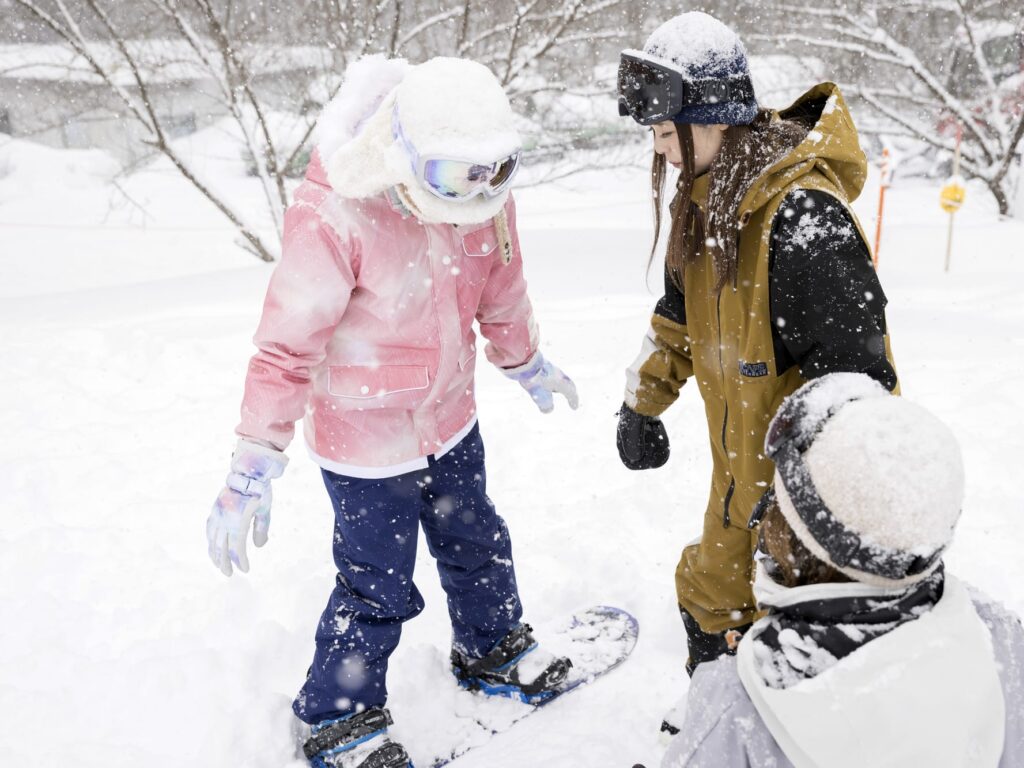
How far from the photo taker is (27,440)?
4277 mm

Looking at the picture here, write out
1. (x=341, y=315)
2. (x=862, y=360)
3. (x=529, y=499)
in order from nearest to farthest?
(x=862, y=360) → (x=341, y=315) → (x=529, y=499)

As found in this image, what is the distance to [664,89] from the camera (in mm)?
1891

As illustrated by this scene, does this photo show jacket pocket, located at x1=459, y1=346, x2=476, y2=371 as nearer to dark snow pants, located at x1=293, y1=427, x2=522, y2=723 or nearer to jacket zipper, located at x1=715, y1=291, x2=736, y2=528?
dark snow pants, located at x1=293, y1=427, x2=522, y2=723

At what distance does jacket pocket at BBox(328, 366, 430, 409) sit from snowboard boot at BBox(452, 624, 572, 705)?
1.05 meters

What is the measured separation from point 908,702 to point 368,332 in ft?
4.73

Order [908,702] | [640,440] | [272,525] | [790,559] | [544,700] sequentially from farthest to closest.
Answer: [272,525]
[544,700]
[640,440]
[790,559]
[908,702]

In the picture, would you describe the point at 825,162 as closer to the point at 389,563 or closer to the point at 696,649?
the point at 696,649

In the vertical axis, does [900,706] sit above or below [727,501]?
above

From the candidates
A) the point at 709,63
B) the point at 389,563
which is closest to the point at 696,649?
the point at 389,563

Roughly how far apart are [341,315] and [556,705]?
5.02ft

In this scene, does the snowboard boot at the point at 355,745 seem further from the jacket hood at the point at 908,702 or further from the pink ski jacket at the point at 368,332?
the jacket hood at the point at 908,702

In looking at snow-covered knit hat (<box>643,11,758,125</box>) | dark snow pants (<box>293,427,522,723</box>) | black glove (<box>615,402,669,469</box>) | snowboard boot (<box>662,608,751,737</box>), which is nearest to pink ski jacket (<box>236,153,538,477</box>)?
dark snow pants (<box>293,427,522,723</box>)

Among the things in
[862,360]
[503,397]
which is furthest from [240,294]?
[862,360]

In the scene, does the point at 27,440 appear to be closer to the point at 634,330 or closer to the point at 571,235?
the point at 634,330
